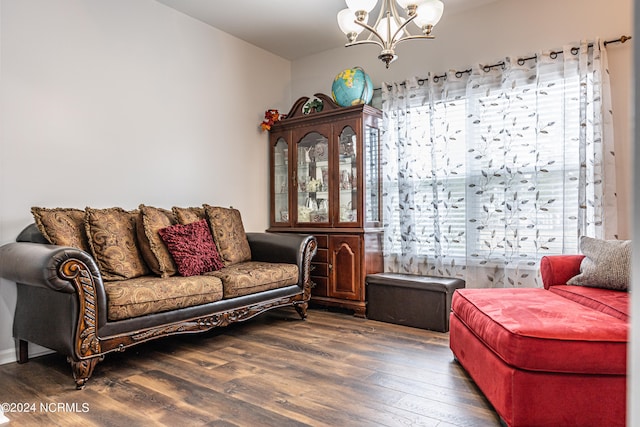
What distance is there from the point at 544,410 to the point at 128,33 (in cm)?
367

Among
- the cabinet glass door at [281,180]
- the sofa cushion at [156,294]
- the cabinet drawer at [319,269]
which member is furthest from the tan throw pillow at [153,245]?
the cabinet glass door at [281,180]

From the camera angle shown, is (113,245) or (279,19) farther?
(279,19)

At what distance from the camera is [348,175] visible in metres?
3.93

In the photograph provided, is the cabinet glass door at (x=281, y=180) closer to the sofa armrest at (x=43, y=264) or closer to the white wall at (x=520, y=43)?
the white wall at (x=520, y=43)

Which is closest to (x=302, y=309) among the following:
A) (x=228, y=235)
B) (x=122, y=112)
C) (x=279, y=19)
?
(x=228, y=235)

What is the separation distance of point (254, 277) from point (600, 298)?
A: 2160 mm

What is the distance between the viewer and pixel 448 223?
3.66 metres

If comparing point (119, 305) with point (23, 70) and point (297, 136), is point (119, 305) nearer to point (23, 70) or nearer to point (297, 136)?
point (23, 70)

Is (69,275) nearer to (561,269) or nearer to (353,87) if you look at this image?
(353,87)

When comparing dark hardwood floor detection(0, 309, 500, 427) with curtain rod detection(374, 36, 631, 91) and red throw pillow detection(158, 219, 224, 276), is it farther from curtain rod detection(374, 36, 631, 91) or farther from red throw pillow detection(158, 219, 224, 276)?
curtain rod detection(374, 36, 631, 91)

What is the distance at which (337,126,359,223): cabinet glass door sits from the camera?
3.87 m

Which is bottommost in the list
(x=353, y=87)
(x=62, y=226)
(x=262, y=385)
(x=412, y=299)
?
(x=262, y=385)

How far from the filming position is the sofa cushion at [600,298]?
192 centimetres

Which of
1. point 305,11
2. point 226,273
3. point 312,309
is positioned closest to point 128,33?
point 305,11
